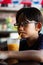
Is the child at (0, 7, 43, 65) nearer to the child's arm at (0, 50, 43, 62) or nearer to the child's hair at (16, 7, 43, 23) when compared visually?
the child's hair at (16, 7, 43, 23)

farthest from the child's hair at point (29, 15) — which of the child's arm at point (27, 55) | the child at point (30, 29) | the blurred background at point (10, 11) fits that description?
the blurred background at point (10, 11)

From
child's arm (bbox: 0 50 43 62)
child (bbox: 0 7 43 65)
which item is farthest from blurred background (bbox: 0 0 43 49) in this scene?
child's arm (bbox: 0 50 43 62)

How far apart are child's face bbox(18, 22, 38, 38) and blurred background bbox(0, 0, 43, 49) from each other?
64.3 inches

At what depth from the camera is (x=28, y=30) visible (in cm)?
128

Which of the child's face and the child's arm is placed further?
the child's face

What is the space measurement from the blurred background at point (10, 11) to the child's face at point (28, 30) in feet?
5.36

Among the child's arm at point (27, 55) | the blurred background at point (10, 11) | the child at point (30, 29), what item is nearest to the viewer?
the child's arm at point (27, 55)

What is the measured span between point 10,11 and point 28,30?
68.6 inches

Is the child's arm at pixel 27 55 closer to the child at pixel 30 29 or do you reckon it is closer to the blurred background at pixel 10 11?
the child at pixel 30 29

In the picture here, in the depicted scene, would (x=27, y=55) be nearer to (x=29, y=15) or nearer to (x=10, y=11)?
(x=29, y=15)

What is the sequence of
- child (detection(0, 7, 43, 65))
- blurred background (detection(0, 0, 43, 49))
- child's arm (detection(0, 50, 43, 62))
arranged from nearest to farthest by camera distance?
1. child's arm (detection(0, 50, 43, 62))
2. child (detection(0, 7, 43, 65))
3. blurred background (detection(0, 0, 43, 49))

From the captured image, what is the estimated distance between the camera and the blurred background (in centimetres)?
294

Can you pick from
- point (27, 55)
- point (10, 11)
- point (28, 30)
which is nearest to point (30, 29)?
point (28, 30)

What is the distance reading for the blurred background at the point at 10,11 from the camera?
9.66 feet
